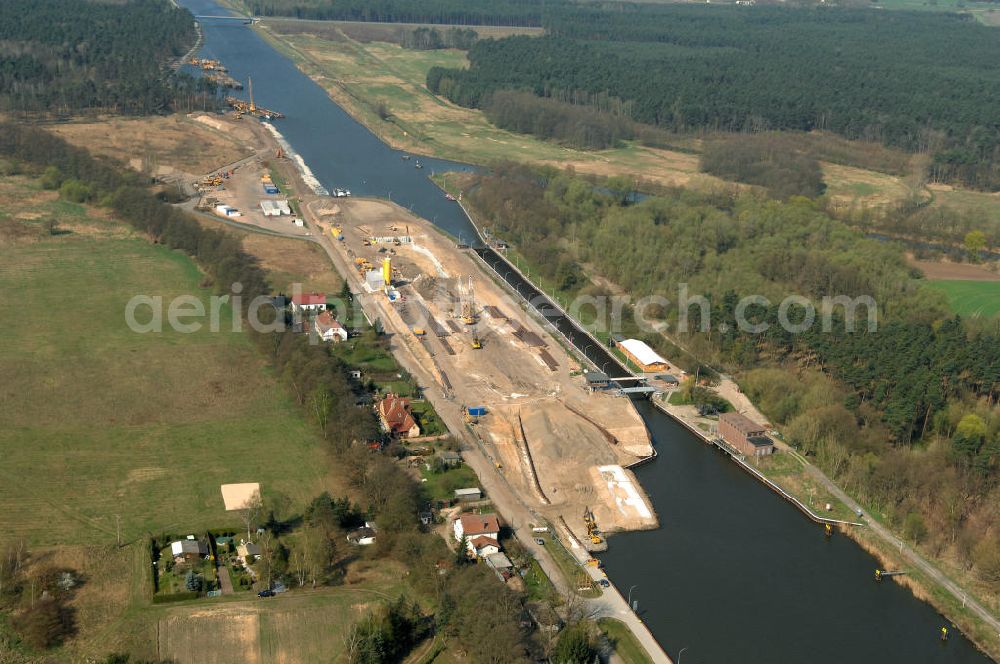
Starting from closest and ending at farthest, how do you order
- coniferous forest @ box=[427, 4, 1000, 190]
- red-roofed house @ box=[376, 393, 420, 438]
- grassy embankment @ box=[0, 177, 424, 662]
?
grassy embankment @ box=[0, 177, 424, 662] < red-roofed house @ box=[376, 393, 420, 438] < coniferous forest @ box=[427, 4, 1000, 190]

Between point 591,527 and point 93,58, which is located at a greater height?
point 93,58

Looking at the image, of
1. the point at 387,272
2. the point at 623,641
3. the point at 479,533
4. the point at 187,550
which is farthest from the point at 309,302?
the point at 623,641

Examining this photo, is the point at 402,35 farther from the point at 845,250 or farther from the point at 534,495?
the point at 534,495

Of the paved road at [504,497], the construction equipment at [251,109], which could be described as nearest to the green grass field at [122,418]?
the paved road at [504,497]

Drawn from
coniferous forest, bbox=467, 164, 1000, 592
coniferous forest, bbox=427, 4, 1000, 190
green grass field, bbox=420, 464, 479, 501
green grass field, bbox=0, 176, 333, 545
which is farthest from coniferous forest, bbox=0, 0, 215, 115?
green grass field, bbox=420, 464, 479, 501

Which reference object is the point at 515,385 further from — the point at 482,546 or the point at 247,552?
the point at 247,552

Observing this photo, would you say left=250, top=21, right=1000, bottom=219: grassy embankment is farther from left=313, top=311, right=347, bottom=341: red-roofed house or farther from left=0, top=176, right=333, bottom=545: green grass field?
left=0, top=176, right=333, bottom=545: green grass field

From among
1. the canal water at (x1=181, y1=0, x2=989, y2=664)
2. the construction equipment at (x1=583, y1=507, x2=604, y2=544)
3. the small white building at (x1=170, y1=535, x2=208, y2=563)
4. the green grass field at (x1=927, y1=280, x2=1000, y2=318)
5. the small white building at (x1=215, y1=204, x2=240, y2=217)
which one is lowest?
the canal water at (x1=181, y1=0, x2=989, y2=664)

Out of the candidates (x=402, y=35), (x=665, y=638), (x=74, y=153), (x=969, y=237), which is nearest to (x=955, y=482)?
(x=665, y=638)
